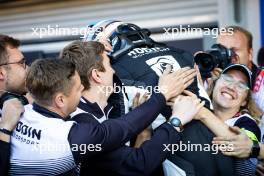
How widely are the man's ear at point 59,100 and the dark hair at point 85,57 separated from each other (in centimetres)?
23

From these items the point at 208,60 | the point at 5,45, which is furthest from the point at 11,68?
the point at 208,60

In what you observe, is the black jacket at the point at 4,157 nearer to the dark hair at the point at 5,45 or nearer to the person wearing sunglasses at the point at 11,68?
the person wearing sunglasses at the point at 11,68

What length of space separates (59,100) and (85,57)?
0.30 meters

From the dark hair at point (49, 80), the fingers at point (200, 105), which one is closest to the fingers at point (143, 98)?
the fingers at point (200, 105)

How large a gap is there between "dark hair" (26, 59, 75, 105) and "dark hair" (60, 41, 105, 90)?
0.18m

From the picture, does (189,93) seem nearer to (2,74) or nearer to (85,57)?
(85,57)

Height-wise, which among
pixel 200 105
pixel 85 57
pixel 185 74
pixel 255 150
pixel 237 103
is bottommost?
pixel 255 150

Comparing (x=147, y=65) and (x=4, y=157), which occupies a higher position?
(x=147, y=65)

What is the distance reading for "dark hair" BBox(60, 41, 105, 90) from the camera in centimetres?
233

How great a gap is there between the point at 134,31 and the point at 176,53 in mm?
241

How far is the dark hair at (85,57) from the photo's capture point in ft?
7.64

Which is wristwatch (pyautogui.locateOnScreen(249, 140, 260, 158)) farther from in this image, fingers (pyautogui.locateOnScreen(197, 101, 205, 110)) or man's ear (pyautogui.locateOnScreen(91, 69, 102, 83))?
man's ear (pyautogui.locateOnScreen(91, 69, 102, 83))

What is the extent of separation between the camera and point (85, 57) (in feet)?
7.68

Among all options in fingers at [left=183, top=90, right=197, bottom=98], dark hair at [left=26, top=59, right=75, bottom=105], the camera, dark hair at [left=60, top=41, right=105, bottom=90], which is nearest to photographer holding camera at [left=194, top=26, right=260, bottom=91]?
the camera
